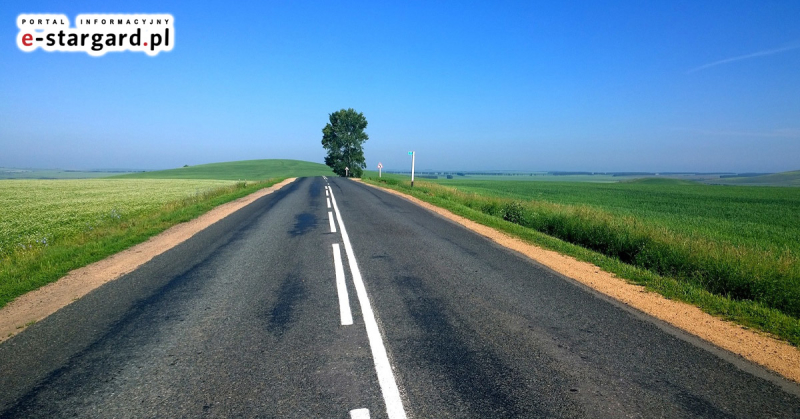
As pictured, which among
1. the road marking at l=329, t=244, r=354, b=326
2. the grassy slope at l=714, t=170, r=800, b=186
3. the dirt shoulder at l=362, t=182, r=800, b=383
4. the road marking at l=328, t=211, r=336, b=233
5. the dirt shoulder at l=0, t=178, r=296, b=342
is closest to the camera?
the dirt shoulder at l=362, t=182, r=800, b=383

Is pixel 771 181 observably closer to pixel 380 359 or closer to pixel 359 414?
pixel 380 359

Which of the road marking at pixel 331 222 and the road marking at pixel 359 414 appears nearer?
the road marking at pixel 359 414

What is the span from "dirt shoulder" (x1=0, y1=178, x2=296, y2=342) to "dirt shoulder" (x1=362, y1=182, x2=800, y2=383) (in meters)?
7.80

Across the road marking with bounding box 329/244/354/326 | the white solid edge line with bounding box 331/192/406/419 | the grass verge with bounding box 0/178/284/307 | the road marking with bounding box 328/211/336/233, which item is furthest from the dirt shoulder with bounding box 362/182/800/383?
the grass verge with bounding box 0/178/284/307

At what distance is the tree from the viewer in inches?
2852

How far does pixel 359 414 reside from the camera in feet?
9.25

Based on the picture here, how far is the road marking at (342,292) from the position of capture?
4.66 m

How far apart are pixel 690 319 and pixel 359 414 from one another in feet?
15.0

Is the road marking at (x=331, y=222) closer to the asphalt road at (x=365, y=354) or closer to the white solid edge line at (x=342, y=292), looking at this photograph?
the white solid edge line at (x=342, y=292)

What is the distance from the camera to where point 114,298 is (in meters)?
5.46

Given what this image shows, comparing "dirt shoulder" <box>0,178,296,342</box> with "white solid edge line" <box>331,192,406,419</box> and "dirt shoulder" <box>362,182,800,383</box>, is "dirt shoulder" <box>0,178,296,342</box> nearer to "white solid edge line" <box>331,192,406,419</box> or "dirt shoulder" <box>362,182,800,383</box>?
"white solid edge line" <box>331,192,406,419</box>

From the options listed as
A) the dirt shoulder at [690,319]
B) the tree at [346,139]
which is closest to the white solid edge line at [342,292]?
the dirt shoulder at [690,319]

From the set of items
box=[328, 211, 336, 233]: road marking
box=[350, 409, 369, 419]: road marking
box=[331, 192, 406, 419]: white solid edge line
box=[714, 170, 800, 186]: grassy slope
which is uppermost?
box=[714, 170, 800, 186]: grassy slope

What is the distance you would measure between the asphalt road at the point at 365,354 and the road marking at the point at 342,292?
0.12 feet
